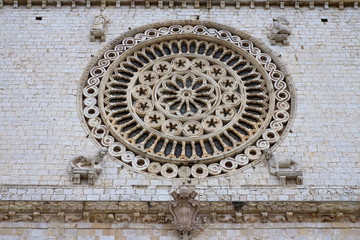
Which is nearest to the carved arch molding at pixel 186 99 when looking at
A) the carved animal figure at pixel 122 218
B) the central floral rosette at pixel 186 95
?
the central floral rosette at pixel 186 95

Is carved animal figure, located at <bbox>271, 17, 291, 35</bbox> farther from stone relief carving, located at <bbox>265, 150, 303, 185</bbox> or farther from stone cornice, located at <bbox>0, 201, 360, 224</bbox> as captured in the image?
stone cornice, located at <bbox>0, 201, 360, 224</bbox>

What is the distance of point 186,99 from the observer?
12.7 m

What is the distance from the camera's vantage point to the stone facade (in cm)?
1020

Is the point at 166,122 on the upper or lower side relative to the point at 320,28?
lower

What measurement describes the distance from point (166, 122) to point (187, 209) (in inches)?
102

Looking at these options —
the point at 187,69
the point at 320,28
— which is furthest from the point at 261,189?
the point at 320,28

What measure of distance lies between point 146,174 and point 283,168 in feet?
7.87

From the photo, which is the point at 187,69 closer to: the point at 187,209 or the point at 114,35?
the point at 114,35

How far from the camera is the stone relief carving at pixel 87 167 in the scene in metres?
11.0

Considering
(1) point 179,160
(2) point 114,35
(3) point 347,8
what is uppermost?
(3) point 347,8

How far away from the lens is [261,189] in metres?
10.7

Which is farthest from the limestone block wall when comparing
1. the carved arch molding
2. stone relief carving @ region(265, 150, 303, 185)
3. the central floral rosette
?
the central floral rosette

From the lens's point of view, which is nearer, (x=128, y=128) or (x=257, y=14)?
(x=128, y=128)

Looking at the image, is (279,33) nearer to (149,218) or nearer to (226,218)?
(226,218)
